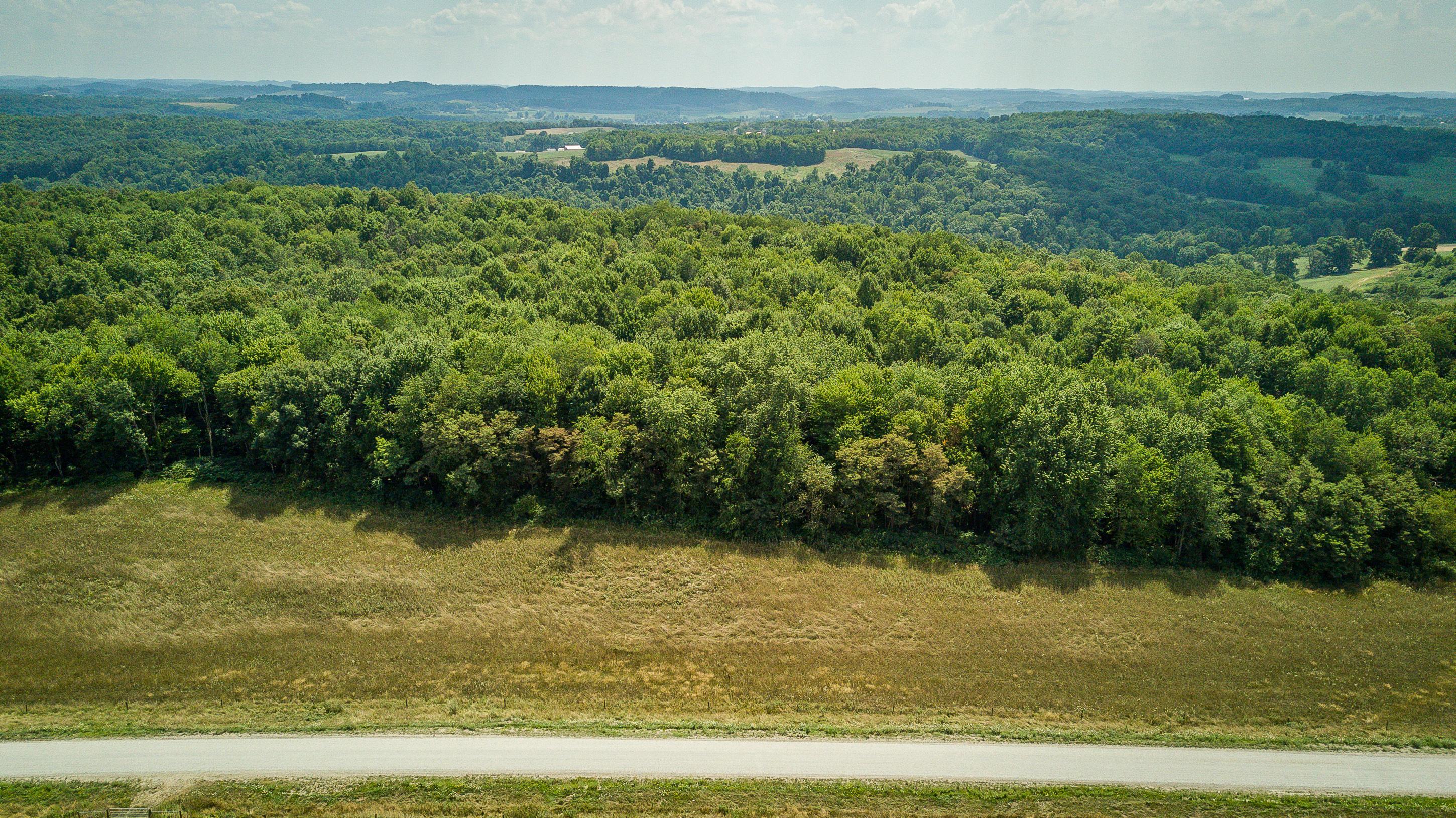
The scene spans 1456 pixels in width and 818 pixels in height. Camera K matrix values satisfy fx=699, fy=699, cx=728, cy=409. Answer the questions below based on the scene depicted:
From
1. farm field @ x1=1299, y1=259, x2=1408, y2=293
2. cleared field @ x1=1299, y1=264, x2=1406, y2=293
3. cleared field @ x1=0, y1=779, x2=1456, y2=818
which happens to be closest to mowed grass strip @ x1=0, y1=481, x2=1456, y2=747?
cleared field @ x1=0, y1=779, x2=1456, y2=818

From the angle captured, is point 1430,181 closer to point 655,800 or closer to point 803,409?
point 803,409

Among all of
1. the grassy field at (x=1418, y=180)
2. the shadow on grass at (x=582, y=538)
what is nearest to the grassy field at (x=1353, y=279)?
the grassy field at (x=1418, y=180)

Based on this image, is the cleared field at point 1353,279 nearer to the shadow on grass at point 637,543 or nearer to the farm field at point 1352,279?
the farm field at point 1352,279

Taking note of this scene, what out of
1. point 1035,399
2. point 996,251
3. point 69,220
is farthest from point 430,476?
point 996,251

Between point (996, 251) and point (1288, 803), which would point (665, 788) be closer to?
point (1288, 803)

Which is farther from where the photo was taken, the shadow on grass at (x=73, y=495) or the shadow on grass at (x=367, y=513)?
the shadow on grass at (x=73, y=495)

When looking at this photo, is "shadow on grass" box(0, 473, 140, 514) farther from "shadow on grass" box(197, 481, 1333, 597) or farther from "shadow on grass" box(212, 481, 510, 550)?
"shadow on grass" box(197, 481, 1333, 597)

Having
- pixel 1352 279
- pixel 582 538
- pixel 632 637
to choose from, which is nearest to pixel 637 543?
pixel 582 538

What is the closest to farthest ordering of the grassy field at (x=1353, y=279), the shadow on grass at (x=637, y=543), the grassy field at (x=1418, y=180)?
1. the shadow on grass at (x=637, y=543)
2. the grassy field at (x=1353, y=279)
3. the grassy field at (x=1418, y=180)
